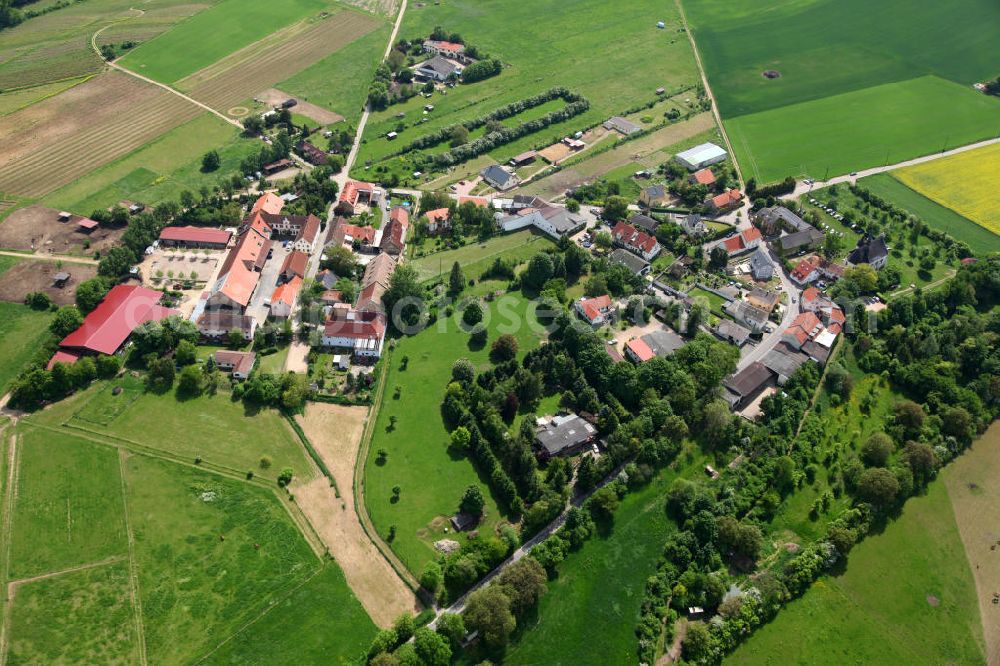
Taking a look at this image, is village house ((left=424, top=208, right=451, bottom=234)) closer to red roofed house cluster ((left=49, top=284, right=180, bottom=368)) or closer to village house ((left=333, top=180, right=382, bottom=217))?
village house ((left=333, top=180, right=382, bottom=217))

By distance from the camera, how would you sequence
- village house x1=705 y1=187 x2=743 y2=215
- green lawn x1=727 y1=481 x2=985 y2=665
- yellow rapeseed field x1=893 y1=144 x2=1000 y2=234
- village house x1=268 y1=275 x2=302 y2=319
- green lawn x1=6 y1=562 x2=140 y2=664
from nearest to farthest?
green lawn x1=6 y1=562 x2=140 y2=664 < green lawn x1=727 y1=481 x2=985 y2=665 < village house x1=268 y1=275 x2=302 y2=319 < village house x1=705 y1=187 x2=743 y2=215 < yellow rapeseed field x1=893 y1=144 x2=1000 y2=234

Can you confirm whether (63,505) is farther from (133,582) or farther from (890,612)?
(890,612)

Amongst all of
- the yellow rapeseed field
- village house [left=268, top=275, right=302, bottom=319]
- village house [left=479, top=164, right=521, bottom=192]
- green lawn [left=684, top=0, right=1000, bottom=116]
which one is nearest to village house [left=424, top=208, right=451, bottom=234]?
village house [left=479, top=164, right=521, bottom=192]

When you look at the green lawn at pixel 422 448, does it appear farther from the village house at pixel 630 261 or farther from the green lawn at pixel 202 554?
the village house at pixel 630 261

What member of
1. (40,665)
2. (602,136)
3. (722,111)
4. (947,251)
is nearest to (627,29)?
(722,111)

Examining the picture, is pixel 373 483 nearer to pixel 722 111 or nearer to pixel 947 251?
pixel 947 251

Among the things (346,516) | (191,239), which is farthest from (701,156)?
(346,516)

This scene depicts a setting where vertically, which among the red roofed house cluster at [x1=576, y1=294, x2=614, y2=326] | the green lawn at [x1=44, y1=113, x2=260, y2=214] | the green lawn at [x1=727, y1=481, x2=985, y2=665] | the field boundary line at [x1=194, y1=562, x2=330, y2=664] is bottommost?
the green lawn at [x1=727, y1=481, x2=985, y2=665]
